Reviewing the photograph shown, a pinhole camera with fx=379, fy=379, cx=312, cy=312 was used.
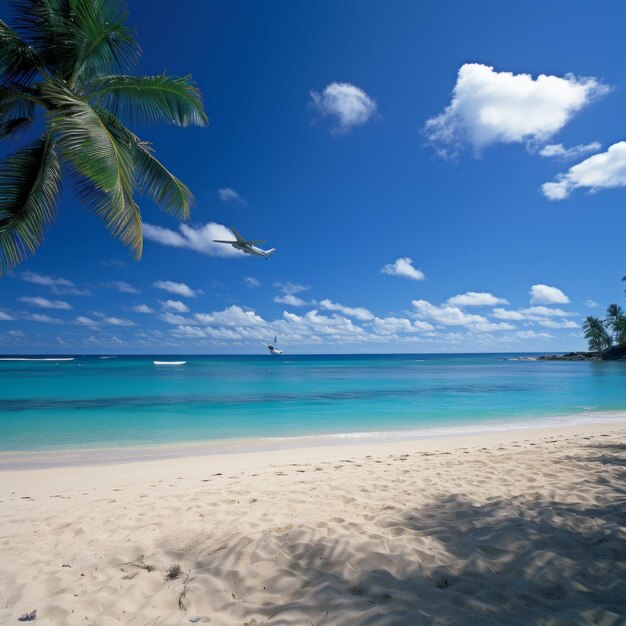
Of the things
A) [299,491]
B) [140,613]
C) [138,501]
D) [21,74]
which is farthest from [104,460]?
[21,74]

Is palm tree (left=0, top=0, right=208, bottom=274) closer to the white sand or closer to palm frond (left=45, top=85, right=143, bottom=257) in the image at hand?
palm frond (left=45, top=85, right=143, bottom=257)

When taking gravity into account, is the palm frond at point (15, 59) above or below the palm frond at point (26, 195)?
above

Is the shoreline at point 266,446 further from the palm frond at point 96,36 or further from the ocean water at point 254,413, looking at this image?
the palm frond at point 96,36

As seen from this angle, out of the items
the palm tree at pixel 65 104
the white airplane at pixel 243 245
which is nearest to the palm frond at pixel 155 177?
the palm tree at pixel 65 104

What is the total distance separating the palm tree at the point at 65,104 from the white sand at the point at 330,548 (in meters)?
5.08

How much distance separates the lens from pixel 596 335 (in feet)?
274

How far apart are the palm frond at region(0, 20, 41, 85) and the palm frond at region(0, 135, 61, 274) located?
3.93ft

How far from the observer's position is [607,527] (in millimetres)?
3787

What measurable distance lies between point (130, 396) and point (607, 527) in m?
25.7

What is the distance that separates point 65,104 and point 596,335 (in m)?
102

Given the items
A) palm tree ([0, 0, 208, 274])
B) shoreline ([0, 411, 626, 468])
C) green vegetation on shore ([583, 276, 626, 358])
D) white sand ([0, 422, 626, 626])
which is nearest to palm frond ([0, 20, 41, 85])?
palm tree ([0, 0, 208, 274])

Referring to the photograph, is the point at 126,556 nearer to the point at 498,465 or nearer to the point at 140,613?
the point at 140,613

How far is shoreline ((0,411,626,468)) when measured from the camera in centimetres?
926

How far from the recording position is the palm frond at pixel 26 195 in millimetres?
6918
